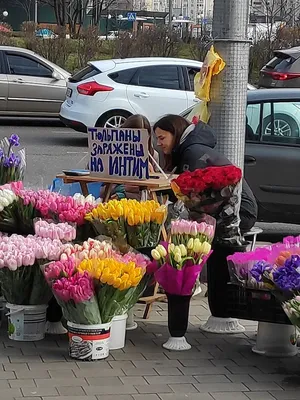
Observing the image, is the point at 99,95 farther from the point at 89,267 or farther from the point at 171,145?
the point at 89,267

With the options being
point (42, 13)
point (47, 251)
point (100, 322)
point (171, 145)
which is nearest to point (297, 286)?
point (100, 322)

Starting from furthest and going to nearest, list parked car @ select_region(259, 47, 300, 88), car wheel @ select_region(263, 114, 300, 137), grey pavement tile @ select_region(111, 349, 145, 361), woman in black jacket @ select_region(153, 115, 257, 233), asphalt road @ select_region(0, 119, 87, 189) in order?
parked car @ select_region(259, 47, 300, 88) < asphalt road @ select_region(0, 119, 87, 189) < car wheel @ select_region(263, 114, 300, 137) < woman in black jacket @ select_region(153, 115, 257, 233) < grey pavement tile @ select_region(111, 349, 145, 361)

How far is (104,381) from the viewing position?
16.3 feet

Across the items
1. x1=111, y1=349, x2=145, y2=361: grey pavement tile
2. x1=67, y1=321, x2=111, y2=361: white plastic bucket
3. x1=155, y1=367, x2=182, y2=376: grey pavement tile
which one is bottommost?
x1=111, y1=349, x2=145, y2=361: grey pavement tile

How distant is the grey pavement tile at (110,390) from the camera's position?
479 centimetres

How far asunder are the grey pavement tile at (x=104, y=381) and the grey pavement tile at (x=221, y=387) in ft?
1.46

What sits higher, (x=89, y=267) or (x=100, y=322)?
(x=89, y=267)

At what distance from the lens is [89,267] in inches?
205

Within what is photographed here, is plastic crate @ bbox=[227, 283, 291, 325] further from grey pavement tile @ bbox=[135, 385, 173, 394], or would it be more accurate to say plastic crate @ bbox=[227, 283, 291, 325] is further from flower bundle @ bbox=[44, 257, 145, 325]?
grey pavement tile @ bbox=[135, 385, 173, 394]

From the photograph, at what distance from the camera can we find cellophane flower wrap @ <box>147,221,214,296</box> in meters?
5.39

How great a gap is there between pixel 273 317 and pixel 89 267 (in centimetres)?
118

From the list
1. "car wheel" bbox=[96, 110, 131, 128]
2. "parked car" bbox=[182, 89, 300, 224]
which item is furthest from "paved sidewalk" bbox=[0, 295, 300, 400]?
"car wheel" bbox=[96, 110, 131, 128]

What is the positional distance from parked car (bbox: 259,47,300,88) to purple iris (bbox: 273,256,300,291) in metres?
11.6

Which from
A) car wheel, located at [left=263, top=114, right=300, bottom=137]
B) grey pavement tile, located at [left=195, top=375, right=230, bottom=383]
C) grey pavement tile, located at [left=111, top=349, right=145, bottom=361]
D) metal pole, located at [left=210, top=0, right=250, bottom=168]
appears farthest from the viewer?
car wheel, located at [left=263, top=114, right=300, bottom=137]
